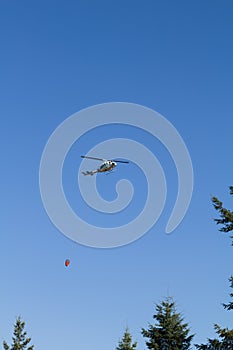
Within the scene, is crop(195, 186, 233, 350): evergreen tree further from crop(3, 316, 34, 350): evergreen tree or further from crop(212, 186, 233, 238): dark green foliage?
crop(3, 316, 34, 350): evergreen tree

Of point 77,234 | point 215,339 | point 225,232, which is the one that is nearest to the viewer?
point 77,234

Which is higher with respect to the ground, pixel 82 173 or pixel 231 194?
pixel 82 173

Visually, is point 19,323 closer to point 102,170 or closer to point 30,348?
point 30,348

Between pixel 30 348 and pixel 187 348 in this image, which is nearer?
pixel 187 348

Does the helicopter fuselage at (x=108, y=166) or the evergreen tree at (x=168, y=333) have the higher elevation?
the helicopter fuselage at (x=108, y=166)

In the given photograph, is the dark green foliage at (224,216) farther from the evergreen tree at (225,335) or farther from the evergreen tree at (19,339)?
the evergreen tree at (19,339)

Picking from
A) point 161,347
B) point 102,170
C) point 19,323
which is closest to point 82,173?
point 102,170

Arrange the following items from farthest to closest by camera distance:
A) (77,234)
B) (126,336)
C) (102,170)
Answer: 1. (126,336)
2. (102,170)
3. (77,234)

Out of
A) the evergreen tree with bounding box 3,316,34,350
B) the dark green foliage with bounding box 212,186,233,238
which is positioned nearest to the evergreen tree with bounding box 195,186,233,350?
the dark green foliage with bounding box 212,186,233,238

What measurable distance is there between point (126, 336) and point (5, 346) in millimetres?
12351

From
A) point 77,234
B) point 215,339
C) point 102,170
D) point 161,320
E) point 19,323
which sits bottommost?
point 215,339

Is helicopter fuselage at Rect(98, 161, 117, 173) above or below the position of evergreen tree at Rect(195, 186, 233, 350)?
above

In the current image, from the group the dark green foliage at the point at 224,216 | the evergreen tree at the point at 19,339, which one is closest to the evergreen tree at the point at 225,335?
the dark green foliage at the point at 224,216

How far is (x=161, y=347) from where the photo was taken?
39156 millimetres
